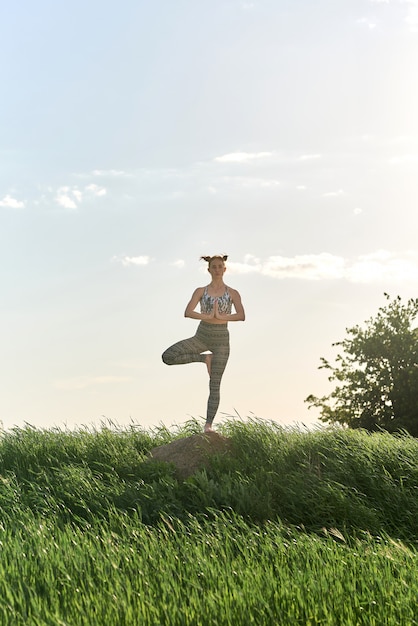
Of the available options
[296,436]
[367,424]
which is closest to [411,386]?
[367,424]

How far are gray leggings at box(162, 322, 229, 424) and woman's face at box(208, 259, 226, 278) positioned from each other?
33.2 inches

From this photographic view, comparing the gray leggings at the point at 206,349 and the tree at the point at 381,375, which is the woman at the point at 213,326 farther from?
the tree at the point at 381,375

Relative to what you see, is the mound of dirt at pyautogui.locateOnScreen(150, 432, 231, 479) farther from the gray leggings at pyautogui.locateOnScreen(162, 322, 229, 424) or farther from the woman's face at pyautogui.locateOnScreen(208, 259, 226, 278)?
the woman's face at pyautogui.locateOnScreen(208, 259, 226, 278)

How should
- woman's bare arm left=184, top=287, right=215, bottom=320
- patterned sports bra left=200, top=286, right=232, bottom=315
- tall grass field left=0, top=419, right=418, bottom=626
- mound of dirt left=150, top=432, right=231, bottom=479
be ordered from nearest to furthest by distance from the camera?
tall grass field left=0, top=419, right=418, bottom=626 → mound of dirt left=150, top=432, right=231, bottom=479 → woman's bare arm left=184, top=287, right=215, bottom=320 → patterned sports bra left=200, top=286, right=232, bottom=315

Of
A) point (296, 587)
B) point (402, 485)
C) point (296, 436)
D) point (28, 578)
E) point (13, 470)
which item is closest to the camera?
point (296, 587)

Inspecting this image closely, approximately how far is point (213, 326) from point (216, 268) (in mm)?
978

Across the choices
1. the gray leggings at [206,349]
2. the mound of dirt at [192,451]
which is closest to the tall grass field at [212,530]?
the mound of dirt at [192,451]

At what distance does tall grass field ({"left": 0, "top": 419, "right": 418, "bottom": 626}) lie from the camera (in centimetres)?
617

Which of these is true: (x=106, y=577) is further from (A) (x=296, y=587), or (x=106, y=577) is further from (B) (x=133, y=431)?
(B) (x=133, y=431)

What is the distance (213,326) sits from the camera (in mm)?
12172

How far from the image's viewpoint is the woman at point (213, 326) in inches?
475

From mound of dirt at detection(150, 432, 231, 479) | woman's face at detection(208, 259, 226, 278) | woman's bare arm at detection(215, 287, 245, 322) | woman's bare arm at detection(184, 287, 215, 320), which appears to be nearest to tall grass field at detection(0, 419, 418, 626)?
mound of dirt at detection(150, 432, 231, 479)

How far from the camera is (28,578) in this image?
6984mm

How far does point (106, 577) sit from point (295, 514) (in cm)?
429
